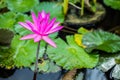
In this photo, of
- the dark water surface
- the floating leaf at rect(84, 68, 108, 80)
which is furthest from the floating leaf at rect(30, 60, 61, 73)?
the floating leaf at rect(84, 68, 108, 80)

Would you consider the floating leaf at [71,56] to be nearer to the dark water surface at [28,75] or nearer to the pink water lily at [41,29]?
the dark water surface at [28,75]

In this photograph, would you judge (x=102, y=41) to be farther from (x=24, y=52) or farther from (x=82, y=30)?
(x=24, y=52)

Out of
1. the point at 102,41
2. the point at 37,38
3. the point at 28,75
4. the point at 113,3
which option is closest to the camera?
the point at 37,38

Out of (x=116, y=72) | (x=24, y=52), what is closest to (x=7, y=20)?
(x=24, y=52)

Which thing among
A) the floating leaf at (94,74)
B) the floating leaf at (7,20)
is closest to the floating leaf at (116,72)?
the floating leaf at (94,74)

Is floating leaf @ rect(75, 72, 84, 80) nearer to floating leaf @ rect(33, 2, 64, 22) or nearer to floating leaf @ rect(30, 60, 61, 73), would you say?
floating leaf @ rect(30, 60, 61, 73)

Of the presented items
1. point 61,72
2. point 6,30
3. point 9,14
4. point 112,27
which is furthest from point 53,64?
point 112,27

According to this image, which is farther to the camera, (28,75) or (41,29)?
(28,75)
